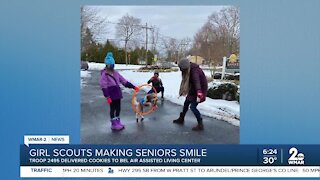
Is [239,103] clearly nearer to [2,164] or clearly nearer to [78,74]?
[78,74]

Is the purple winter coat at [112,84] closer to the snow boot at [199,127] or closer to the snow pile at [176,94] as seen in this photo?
the snow pile at [176,94]

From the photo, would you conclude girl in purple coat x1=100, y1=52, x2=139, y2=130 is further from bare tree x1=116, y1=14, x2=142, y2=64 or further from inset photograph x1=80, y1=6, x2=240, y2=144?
bare tree x1=116, y1=14, x2=142, y2=64

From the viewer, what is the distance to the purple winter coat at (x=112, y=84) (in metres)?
3.04

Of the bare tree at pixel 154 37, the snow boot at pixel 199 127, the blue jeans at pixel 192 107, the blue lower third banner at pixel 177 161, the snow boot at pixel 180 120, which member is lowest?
the blue lower third banner at pixel 177 161

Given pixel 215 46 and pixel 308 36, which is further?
pixel 215 46

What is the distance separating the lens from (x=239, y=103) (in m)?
2.95

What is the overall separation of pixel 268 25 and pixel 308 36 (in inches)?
13.3

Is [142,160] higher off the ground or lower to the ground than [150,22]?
lower

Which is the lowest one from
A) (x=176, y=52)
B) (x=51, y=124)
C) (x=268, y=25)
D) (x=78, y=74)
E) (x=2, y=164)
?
(x=2, y=164)

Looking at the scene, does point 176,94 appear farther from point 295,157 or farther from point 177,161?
point 295,157

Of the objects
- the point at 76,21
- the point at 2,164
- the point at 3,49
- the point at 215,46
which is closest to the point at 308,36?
the point at 215,46

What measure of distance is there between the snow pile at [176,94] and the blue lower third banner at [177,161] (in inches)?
11.6

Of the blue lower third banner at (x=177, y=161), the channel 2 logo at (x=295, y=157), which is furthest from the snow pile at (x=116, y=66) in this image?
the channel 2 logo at (x=295, y=157)

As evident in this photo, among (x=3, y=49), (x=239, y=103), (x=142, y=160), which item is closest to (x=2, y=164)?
(x=3, y=49)
